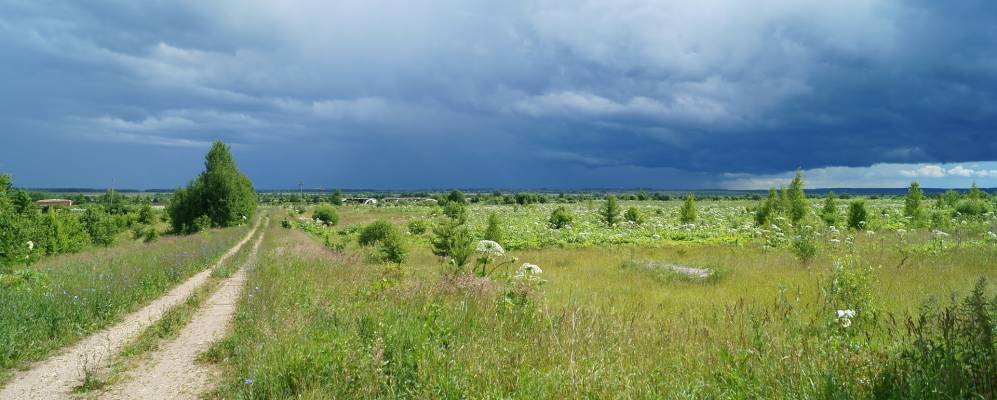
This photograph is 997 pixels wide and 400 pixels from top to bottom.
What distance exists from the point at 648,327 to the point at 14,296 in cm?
1114

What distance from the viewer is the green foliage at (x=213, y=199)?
50.9 metres

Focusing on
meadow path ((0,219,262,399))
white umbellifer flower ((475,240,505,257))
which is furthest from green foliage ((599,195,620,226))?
meadow path ((0,219,262,399))

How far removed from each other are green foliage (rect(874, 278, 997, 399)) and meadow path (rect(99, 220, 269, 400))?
277 inches

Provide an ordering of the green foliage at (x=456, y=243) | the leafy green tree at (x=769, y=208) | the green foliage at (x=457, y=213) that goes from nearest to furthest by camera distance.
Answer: the green foliage at (x=456, y=243)
the green foliage at (x=457, y=213)
the leafy green tree at (x=769, y=208)

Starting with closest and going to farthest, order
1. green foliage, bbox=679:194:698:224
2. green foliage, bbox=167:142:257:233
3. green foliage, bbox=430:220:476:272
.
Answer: green foliage, bbox=430:220:476:272 < green foliage, bbox=679:194:698:224 < green foliage, bbox=167:142:257:233

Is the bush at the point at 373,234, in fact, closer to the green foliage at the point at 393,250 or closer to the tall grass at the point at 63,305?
the green foliage at the point at 393,250

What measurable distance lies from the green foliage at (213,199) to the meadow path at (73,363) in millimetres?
45364

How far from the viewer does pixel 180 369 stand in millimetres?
6613

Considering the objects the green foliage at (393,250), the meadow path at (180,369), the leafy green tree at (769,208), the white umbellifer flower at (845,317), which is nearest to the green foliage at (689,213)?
the leafy green tree at (769,208)

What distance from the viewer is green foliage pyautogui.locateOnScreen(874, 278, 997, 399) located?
404cm

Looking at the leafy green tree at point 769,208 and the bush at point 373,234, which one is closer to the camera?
the bush at point 373,234

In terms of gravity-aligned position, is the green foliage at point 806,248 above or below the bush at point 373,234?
above

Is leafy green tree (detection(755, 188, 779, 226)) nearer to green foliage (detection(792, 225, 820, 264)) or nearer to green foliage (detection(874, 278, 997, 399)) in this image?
green foliage (detection(792, 225, 820, 264))

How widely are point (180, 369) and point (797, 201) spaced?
37.9m
